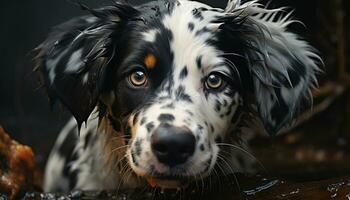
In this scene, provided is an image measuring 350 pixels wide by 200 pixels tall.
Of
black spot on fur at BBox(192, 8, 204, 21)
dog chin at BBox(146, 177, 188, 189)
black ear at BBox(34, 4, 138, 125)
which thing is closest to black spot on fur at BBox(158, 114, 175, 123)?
dog chin at BBox(146, 177, 188, 189)

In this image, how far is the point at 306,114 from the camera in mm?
6324

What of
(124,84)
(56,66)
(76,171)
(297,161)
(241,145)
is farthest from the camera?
(297,161)

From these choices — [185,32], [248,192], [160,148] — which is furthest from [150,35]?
[248,192]

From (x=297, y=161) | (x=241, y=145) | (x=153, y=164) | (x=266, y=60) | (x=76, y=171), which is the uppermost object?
(x=266, y=60)

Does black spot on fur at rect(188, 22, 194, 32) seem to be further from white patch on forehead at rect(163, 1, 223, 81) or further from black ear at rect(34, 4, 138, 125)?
black ear at rect(34, 4, 138, 125)

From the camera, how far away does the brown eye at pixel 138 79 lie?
3.40 metres

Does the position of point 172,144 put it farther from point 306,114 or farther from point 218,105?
point 306,114

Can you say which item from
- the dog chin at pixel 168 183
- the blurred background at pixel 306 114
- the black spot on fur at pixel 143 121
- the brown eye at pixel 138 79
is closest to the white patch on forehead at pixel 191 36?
the brown eye at pixel 138 79

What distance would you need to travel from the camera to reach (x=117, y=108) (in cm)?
358

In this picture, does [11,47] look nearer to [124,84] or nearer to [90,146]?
[90,146]

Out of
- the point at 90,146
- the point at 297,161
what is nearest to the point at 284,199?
the point at 90,146

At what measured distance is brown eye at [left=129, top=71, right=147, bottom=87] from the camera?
3.40 metres

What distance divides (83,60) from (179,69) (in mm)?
541

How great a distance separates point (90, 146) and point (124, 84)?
838mm
